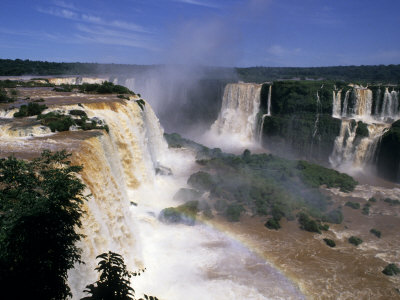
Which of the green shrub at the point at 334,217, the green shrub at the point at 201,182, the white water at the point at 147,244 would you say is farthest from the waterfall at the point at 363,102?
the white water at the point at 147,244

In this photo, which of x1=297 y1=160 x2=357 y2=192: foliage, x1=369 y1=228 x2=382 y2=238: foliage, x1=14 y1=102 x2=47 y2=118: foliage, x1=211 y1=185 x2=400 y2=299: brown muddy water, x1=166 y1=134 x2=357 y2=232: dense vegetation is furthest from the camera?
x1=297 y1=160 x2=357 y2=192: foliage

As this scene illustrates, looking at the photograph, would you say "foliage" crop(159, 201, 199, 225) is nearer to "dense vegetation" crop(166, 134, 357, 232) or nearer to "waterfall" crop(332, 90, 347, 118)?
"dense vegetation" crop(166, 134, 357, 232)

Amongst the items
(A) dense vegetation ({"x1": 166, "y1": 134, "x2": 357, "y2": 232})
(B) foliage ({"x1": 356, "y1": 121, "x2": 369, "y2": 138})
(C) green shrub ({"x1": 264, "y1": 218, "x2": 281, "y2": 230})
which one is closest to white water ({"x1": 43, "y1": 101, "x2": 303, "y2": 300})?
(C) green shrub ({"x1": 264, "y1": 218, "x2": 281, "y2": 230})

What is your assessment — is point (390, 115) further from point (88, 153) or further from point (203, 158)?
point (88, 153)

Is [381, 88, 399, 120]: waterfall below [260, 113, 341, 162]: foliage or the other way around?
the other way around

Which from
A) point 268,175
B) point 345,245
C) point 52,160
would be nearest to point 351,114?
point 268,175

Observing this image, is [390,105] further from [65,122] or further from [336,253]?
[65,122]

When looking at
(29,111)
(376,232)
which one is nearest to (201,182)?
(376,232)

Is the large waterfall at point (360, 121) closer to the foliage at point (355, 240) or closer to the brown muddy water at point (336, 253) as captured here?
the brown muddy water at point (336, 253)
